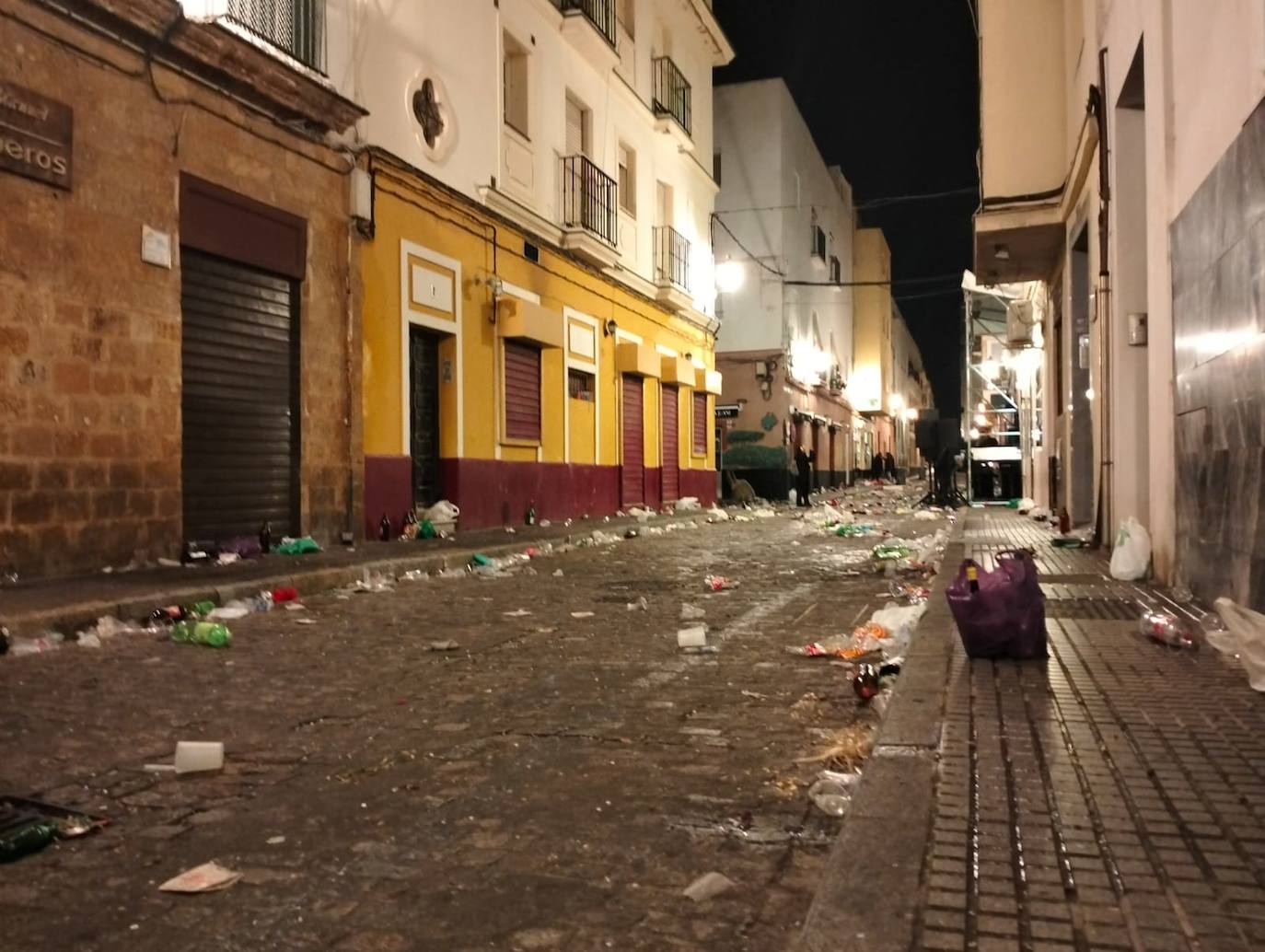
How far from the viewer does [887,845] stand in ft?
8.16

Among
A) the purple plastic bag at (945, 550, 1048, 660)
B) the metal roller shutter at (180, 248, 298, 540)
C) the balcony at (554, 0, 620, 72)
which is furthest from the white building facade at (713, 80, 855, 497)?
the purple plastic bag at (945, 550, 1048, 660)

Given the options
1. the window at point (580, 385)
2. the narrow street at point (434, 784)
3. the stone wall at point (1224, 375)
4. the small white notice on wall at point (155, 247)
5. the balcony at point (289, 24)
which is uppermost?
the balcony at point (289, 24)

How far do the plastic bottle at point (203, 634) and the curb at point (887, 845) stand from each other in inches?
166

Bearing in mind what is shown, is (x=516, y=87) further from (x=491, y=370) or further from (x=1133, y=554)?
(x=1133, y=554)

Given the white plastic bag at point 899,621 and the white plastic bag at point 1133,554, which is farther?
the white plastic bag at point 1133,554

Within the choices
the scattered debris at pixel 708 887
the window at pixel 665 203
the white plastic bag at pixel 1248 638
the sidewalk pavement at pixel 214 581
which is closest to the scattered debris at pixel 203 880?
the scattered debris at pixel 708 887

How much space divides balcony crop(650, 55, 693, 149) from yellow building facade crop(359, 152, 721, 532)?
409 centimetres

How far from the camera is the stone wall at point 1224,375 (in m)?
4.67

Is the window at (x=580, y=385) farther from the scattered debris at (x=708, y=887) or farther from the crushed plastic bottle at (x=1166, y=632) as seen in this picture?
the scattered debris at (x=708, y=887)

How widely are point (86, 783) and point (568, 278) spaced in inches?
581

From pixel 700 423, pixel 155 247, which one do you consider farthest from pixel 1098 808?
pixel 700 423

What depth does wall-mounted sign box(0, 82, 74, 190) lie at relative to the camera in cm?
746

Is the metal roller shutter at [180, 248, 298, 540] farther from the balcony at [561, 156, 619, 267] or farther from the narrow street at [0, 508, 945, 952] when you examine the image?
the balcony at [561, 156, 619, 267]

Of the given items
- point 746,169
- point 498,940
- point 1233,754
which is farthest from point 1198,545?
point 746,169
